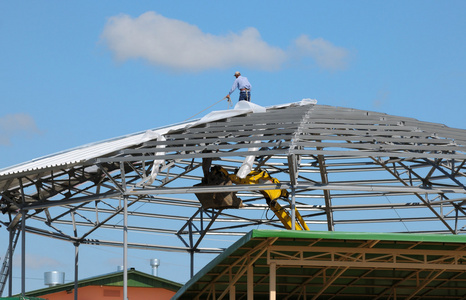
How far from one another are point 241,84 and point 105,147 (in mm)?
8740

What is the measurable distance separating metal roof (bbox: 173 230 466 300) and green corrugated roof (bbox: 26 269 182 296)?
19.3 metres

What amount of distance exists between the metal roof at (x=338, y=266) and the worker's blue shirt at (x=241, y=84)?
1191 cm

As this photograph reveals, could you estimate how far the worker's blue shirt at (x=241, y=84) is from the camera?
41875 millimetres

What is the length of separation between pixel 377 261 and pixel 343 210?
21.1 m

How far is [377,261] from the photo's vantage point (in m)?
26.4

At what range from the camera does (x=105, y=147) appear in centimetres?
3600

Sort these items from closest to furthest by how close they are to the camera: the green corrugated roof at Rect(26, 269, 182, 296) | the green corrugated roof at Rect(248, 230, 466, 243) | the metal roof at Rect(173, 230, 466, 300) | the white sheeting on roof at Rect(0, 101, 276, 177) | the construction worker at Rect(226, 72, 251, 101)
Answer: the green corrugated roof at Rect(248, 230, 466, 243) → the metal roof at Rect(173, 230, 466, 300) → the white sheeting on roof at Rect(0, 101, 276, 177) → the construction worker at Rect(226, 72, 251, 101) → the green corrugated roof at Rect(26, 269, 182, 296)

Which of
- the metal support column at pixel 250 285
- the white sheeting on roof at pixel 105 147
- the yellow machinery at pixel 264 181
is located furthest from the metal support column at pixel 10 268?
the metal support column at pixel 250 285

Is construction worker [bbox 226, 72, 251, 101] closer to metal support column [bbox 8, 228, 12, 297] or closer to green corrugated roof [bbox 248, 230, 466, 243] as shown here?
metal support column [bbox 8, 228, 12, 297]

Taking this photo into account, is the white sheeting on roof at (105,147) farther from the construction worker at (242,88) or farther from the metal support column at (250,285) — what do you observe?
the metal support column at (250,285)

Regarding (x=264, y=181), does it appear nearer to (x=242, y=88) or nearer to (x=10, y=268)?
(x=242, y=88)

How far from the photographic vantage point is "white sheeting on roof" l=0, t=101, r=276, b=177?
3294 centimetres

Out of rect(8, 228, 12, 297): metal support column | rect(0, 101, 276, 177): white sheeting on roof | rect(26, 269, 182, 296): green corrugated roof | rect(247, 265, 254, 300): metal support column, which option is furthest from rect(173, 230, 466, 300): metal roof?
rect(26, 269, 182, 296): green corrugated roof

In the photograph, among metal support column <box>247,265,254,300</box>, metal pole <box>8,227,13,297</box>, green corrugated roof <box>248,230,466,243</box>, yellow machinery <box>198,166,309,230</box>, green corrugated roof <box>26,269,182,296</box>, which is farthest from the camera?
green corrugated roof <box>26,269,182,296</box>
